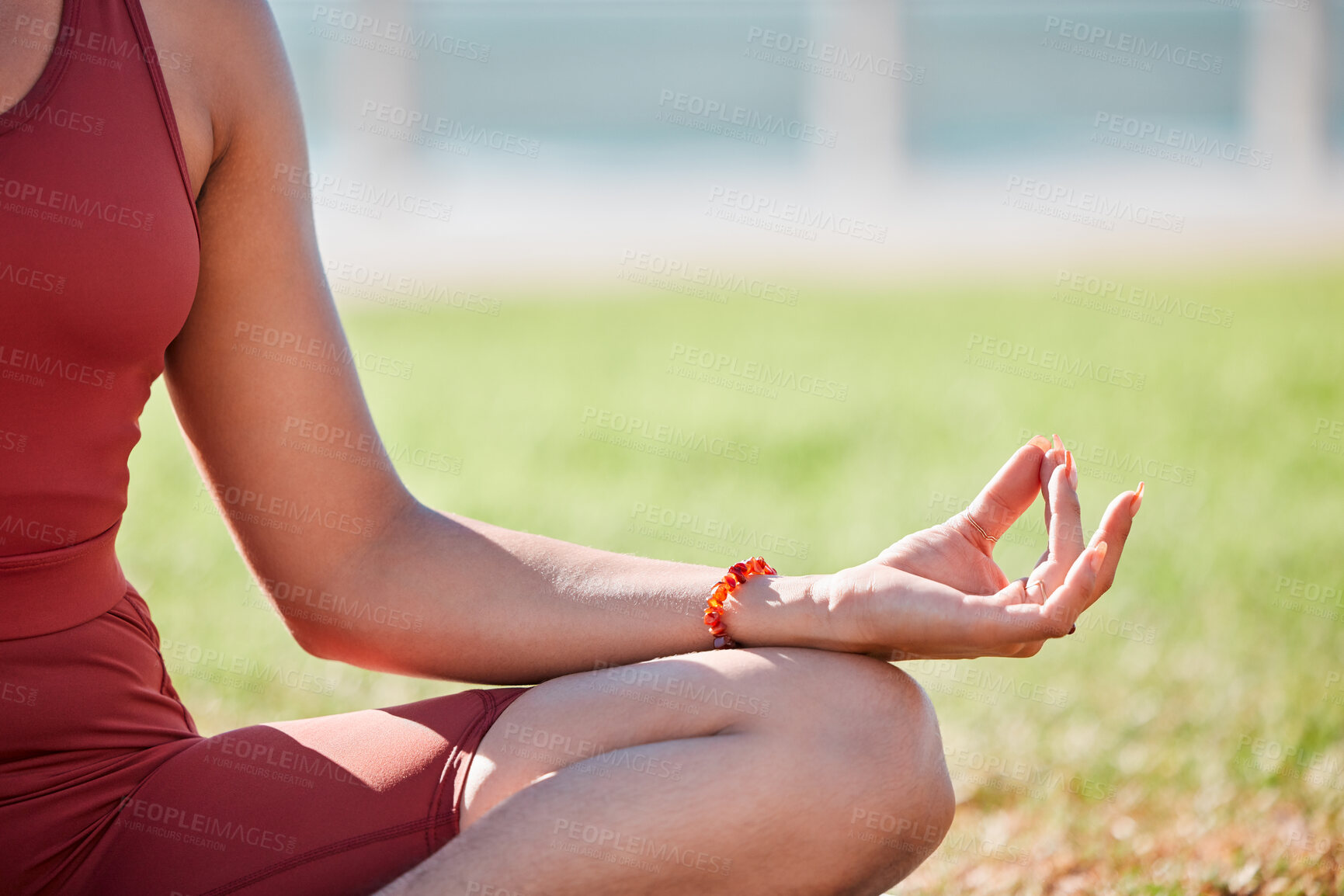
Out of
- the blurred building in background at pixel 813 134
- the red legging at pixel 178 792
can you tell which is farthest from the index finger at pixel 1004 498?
the blurred building in background at pixel 813 134

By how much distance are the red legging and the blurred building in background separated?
1017 centimetres

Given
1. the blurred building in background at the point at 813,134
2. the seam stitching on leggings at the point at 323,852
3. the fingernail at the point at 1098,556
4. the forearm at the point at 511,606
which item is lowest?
the seam stitching on leggings at the point at 323,852

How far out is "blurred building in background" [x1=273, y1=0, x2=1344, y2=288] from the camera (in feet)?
50.7

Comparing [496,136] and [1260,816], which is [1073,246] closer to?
[1260,816]

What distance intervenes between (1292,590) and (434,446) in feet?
11.8

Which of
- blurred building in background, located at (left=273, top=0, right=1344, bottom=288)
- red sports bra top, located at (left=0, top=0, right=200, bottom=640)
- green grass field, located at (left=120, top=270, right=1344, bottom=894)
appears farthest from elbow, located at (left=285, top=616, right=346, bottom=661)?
blurred building in background, located at (left=273, top=0, right=1344, bottom=288)

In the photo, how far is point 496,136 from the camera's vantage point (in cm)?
3372

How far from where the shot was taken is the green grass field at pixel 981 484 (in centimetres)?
279

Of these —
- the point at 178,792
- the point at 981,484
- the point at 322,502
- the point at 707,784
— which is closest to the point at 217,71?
the point at 322,502

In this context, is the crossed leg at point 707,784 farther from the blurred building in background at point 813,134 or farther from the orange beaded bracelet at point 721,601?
the blurred building in background at point 813,134

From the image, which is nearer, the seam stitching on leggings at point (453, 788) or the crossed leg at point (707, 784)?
the crossed leg at point (707, 784)

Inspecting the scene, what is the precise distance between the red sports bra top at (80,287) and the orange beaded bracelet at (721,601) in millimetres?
647

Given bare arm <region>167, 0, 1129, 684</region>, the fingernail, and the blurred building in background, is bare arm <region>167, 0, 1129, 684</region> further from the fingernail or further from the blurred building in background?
the blurred building in background

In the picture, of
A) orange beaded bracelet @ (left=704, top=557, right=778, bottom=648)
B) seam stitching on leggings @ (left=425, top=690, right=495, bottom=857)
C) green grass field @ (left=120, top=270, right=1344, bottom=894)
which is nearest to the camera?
seam stitching on leggings @ (left=425, top=690, right=495, bottom=857)
